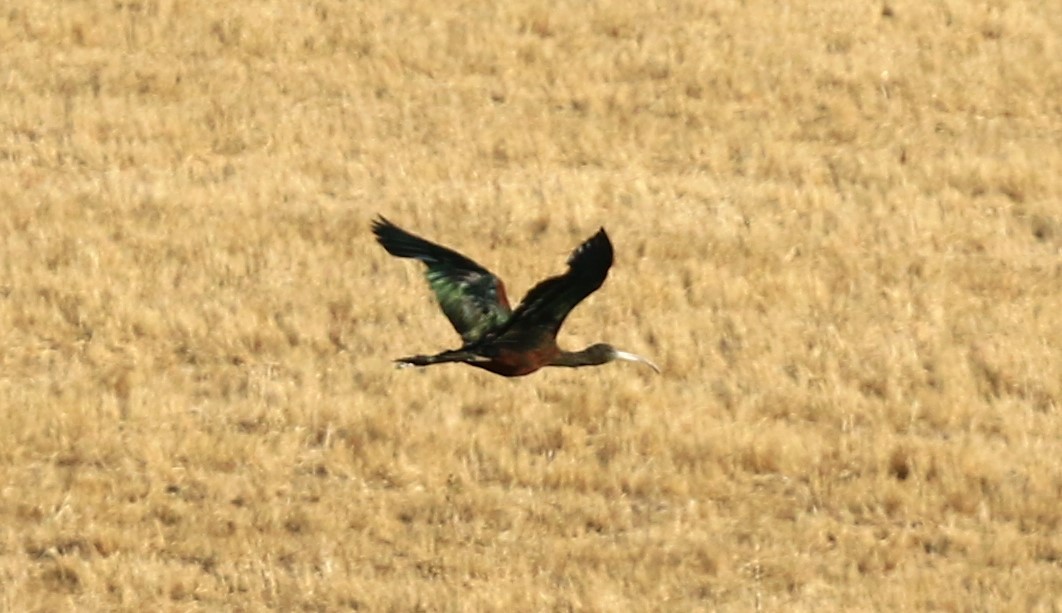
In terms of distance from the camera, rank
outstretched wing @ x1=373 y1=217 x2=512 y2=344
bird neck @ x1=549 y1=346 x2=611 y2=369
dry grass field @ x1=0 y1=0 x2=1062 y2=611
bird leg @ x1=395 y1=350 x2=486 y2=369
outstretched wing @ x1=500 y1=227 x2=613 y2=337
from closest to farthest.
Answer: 1. outstretched wing @ x1=500 y1=227 x2=613 y2=337
2. bird leg @ x1=395 y1=350 x2=486 y2=369
3. bird neck @ x1=549 y1=346 x2=611 y2=369
4. outstretched wing @ x1=373 y1=217 x2=512 y2=344
5. dry grass field @ x1=0 y1=0 x2=1062 y2=611

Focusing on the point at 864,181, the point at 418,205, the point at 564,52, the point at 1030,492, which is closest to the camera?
the point at 1030,492

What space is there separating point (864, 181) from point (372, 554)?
6684 millimetres

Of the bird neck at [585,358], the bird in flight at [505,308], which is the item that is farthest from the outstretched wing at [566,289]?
the bird neck at [585,358]

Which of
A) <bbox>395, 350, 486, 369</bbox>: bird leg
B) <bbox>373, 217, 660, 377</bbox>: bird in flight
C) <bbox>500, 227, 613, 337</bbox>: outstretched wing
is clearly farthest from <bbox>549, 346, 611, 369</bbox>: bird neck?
<bbox>395, 350, 486, 369</bbox>: bird leg

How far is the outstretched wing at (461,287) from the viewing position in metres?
9.77

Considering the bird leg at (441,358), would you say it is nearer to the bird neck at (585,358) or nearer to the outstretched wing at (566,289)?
the outstretched wing at (566,289)

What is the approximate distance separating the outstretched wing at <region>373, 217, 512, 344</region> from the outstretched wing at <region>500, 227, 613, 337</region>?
563 mm

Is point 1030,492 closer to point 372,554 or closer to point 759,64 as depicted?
point 372,554

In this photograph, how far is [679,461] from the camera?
13.0 meters

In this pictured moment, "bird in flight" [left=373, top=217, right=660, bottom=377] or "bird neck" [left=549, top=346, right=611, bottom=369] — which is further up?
"bird in flight" [left=373, top=217, right=660, bottom=377]

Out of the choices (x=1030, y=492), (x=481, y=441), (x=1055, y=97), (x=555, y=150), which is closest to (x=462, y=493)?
(x=481, y=441)

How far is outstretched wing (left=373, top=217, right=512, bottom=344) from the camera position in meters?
9.77

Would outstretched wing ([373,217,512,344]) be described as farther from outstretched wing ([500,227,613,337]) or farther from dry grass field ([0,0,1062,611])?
dry grass field ([0,0,1062,611])

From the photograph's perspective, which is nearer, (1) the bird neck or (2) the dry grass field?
(1) the bird neck
